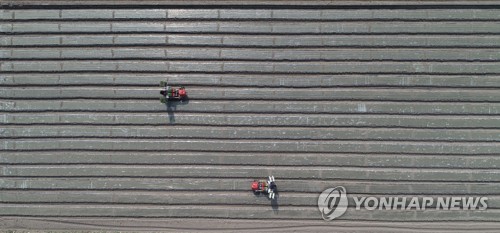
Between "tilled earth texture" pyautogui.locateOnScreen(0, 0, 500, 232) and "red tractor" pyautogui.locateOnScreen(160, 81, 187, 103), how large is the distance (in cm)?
13

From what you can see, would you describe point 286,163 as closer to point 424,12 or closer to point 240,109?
point 240,109

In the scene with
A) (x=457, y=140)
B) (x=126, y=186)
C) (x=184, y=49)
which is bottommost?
(x=126, y=186)

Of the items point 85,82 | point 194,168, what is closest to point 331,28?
point 194,168

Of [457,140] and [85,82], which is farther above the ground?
[85,82]

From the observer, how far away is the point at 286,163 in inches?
172

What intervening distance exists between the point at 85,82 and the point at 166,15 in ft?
6.04

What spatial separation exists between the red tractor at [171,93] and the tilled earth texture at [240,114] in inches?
5.3

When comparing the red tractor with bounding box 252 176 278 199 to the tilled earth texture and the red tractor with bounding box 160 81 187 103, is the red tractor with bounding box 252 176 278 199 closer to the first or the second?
the tilled earth texture

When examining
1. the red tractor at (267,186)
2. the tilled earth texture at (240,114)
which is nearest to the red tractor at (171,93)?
the tilled earth texture at (240,114)

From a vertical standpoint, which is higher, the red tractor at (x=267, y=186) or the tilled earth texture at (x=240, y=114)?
the tilled earth texture at (x=240, y=114)

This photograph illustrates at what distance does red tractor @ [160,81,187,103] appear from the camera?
13.7 feet

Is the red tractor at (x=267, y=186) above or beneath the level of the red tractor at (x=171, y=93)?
beneath

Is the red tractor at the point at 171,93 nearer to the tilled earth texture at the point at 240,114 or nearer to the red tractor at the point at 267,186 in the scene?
the tilled earth texture at the point at 240,114

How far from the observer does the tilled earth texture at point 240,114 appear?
4270mm
